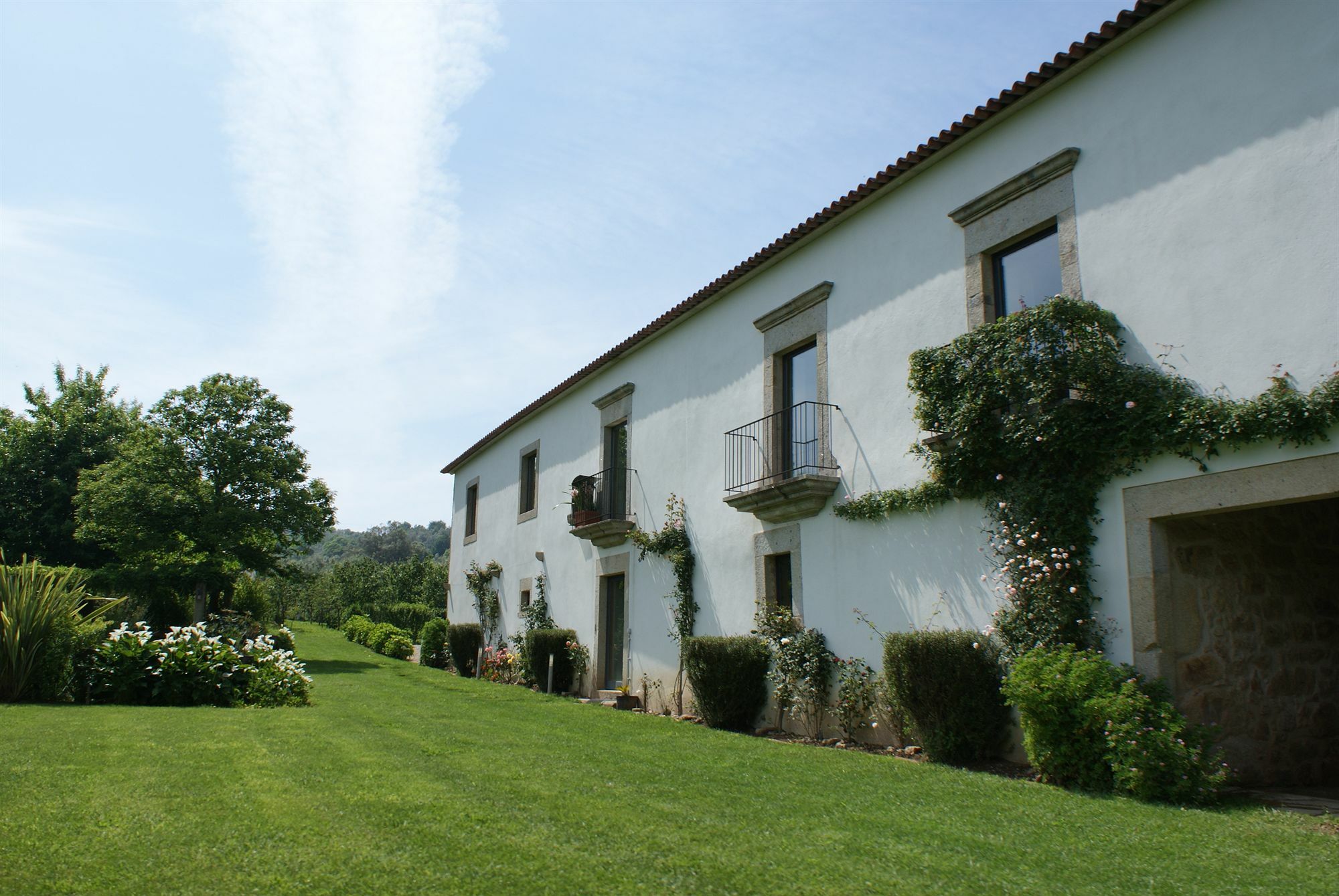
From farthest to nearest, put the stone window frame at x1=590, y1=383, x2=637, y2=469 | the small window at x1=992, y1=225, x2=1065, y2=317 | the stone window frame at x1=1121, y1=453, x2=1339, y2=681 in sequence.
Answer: the stone window frame at x1=590, y1=383, x2=637, y2=469
the small window at x1=992, y1=225, x2=1065, y2=317
the stone window frame at x1=1121, y1=453, x2=1339, y2=681

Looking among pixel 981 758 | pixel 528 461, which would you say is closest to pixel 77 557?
pixel 528 461

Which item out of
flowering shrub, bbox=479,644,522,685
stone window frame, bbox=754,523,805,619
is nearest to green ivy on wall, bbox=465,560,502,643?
flowering shrub, bbox=479,644,522,685

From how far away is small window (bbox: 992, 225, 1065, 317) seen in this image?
821 cm

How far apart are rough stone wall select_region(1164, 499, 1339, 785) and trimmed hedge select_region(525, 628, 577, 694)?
10.7m

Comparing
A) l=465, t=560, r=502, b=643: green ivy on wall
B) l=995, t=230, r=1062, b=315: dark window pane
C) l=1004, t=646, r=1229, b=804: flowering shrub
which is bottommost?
l=1004, t=646, r=1229, b=804: flowering shrub

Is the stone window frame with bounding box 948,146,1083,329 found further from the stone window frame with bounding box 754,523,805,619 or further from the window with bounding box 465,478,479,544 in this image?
the window with bounding box 465,478,479,544

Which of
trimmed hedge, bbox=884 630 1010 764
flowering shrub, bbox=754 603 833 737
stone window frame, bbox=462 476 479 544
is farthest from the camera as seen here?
stone window frame, bbox=462 476 479 544

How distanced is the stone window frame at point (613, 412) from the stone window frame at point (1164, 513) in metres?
9.22

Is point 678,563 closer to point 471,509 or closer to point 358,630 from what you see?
point 471,509

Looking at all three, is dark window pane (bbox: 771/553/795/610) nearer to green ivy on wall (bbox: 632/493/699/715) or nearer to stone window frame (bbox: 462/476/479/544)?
green ivy on wall (bbox: 632/493/699/715)

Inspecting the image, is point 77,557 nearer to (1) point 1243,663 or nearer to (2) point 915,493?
(2) point 915,493

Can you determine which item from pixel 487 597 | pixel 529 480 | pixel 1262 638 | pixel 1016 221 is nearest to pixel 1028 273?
pixel 1016 221

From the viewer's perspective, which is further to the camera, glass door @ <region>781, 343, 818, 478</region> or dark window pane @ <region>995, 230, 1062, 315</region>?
glass door @ <region>781, 343, 818, 478</region>

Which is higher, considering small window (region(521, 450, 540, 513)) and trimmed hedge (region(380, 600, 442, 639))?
small window (region(521, 450, 540, 513))
